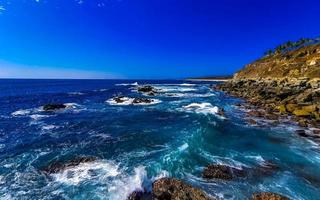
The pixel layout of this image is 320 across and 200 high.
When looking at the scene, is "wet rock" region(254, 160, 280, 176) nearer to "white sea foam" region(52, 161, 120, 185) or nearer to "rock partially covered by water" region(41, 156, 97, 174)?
"white sea foam" region(52, 161, 120, 185)

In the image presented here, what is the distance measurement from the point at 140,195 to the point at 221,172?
220 inches

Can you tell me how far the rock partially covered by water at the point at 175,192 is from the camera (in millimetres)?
11438

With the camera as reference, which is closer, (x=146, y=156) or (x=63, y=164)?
(x=63, y=164)

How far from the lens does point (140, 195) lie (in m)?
12.6

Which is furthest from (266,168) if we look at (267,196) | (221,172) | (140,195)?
(140,195)

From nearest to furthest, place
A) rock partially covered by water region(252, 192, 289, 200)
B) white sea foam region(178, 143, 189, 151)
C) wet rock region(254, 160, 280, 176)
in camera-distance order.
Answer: rock partially covered by water region(252, 192, 289, 200), wet rock region(254, 160, 280, 176), white sea foam region(178, 143, 189, 151)

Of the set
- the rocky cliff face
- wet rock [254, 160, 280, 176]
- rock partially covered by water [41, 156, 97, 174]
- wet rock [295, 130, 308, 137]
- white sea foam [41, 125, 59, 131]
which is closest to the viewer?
wet rock [254, 160, 280, 176]

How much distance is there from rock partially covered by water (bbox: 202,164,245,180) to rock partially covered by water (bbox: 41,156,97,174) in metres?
8.27

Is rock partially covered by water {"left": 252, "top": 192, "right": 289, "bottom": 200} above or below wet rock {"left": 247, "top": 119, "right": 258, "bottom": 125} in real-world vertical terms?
above

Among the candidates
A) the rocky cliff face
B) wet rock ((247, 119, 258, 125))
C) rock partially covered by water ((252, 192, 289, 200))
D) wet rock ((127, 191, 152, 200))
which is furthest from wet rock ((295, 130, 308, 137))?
the rocky cliff face

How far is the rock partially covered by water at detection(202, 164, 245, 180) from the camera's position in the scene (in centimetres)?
1470

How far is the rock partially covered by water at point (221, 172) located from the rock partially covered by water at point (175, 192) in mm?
2885

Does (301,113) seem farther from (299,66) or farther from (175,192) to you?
(299,66)

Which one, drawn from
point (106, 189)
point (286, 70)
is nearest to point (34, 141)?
point (106, 189)
